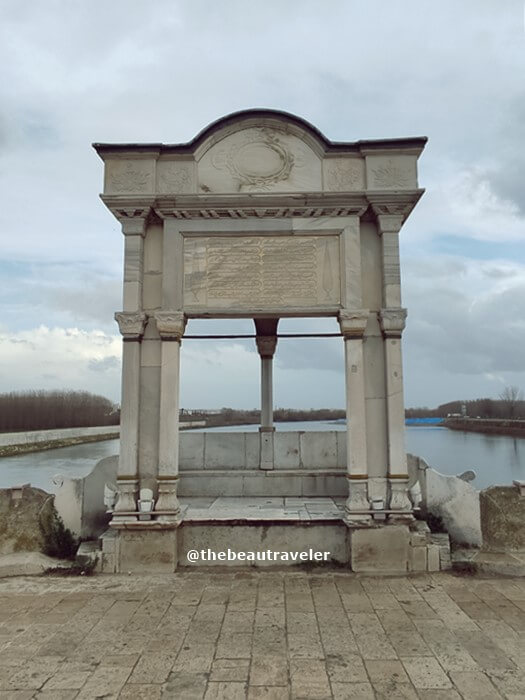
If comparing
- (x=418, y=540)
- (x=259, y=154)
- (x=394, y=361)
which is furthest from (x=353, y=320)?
(x=418, y=540)

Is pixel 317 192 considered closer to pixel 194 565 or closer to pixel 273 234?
pixel 273 234

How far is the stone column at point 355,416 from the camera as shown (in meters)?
6.26

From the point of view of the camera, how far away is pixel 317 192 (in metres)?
6.63

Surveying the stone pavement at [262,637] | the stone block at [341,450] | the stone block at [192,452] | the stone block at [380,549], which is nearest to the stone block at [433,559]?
the stone pavement at [262,637]

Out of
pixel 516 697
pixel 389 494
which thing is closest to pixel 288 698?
pixel 516 697

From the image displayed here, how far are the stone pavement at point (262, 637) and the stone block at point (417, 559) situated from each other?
14cm

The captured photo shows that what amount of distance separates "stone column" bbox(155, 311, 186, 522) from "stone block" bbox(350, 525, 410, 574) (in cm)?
232

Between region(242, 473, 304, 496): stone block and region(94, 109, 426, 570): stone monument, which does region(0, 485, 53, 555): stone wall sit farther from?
region(242, 473, 304, 496): stone block

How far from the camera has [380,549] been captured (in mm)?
6105

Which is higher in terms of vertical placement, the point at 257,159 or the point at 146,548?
the point at 257,159

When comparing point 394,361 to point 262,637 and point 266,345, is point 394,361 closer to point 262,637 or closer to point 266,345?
point 262,637

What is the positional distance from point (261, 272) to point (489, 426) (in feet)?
211

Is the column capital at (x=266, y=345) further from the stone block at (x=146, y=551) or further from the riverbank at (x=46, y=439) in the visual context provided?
the riverbank at (x=46, y=439)

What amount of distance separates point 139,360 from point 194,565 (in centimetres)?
278
